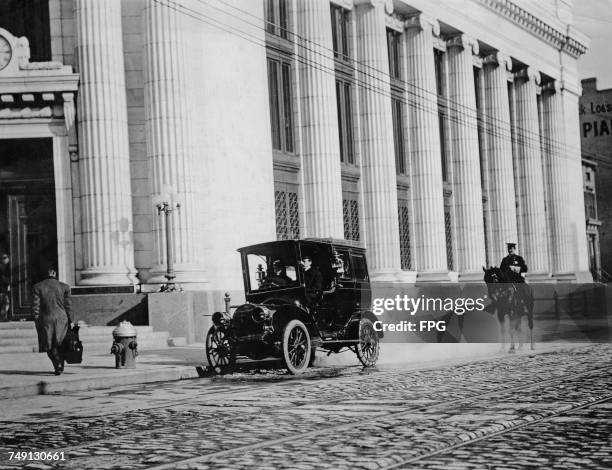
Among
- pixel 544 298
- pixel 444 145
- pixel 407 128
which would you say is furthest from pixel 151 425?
pixel 544 298

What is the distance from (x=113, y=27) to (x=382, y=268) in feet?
45.6

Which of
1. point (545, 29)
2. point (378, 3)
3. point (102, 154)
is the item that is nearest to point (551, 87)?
point (545, 29)

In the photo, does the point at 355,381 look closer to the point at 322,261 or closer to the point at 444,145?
the point at 322,261

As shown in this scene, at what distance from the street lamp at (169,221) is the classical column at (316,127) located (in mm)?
7607

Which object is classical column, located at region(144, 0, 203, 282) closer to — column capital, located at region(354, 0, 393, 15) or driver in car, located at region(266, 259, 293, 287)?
driver in car, located at region(266, 259, 293, 287)

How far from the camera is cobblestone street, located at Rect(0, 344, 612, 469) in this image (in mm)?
8922

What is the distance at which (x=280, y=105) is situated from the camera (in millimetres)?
34562

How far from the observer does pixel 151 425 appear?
11.6 metres

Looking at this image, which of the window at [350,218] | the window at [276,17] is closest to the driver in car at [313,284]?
the window at [276,17]

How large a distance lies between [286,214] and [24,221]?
8.92 meters

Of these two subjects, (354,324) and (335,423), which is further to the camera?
(354,324)

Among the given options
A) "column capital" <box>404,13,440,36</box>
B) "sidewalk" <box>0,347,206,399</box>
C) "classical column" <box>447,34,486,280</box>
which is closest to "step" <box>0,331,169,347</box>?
"sidewalk" <box>0,347,206,399</box>

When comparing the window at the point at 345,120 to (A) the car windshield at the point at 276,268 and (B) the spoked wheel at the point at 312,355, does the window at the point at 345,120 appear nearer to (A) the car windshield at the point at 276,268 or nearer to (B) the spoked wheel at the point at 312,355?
(B) the spoked wheel at the point at 312,355

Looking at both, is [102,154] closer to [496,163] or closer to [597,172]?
[496,163]
